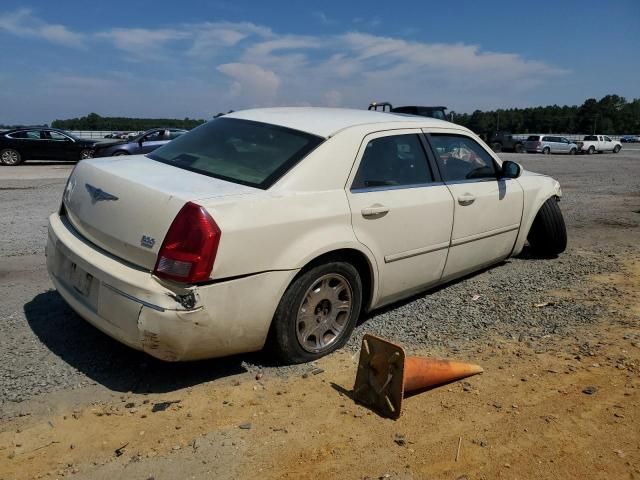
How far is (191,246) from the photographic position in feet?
9.00

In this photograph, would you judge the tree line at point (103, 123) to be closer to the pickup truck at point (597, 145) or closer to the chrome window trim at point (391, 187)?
the pickup truck at point (597, 145)

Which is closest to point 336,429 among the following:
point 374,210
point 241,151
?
point 374,210

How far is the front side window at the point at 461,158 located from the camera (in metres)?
Result: 4.32

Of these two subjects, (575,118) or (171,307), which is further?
(575,118)

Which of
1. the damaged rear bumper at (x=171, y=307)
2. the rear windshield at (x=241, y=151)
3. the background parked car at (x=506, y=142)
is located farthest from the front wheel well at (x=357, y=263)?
the background parked car at (x=506, y=142)

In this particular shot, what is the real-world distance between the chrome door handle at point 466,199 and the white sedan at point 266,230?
0.06ft

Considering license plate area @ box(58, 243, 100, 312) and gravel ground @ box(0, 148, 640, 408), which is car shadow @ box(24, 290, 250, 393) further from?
license plate area @ box(58, 243, 100, 312)

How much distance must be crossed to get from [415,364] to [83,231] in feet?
7.17

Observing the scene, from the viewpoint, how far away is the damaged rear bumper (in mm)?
2768

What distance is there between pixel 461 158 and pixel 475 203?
434 millimetres

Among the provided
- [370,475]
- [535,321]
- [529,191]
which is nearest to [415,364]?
[370,475]

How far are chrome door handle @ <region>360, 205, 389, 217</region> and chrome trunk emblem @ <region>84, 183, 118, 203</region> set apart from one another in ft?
5.05

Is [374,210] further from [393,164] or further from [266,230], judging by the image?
[266,230]

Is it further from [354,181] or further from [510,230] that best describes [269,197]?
[510,230]
